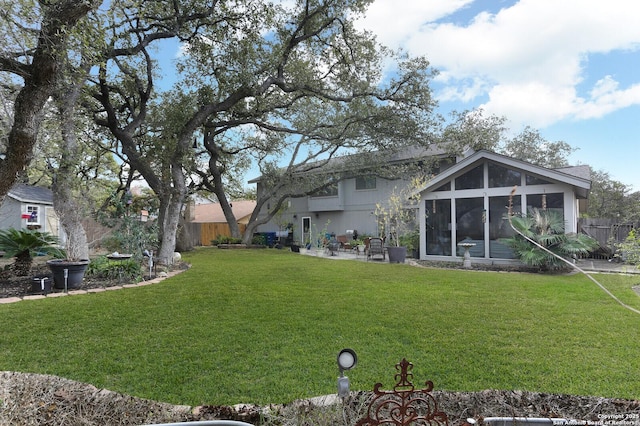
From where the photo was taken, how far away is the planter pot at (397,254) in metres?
11.3

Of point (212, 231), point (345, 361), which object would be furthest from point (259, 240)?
point (345, 361)

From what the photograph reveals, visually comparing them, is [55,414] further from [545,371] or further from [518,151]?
[518,151]

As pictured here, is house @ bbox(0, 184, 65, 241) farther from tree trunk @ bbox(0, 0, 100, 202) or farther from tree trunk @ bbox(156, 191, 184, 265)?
tree trunk @ bbox(0, 0, 100, 202)

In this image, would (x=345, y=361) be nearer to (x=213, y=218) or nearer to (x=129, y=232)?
(x=129, y=232)

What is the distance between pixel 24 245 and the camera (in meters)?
7.40

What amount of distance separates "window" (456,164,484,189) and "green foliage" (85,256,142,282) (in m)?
9.95

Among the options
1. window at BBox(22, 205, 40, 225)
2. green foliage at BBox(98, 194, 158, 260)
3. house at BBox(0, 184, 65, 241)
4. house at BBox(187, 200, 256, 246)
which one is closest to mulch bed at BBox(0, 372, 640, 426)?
green foliage at BBox(98, 194, 158, 260)

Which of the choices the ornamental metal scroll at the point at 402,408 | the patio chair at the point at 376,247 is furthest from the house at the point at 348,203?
the ornamental metal scroll at the point at 402,408

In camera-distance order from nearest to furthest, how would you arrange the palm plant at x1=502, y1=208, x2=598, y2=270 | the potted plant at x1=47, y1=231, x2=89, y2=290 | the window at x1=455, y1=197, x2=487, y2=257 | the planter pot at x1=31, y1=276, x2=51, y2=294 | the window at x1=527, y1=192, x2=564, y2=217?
the planter pot at x1=31, y1=276, x2=51, y2=294, the potted plant at x1=47, y1=231, x2=89, y2=290, the palm plant at x1=502, y1=208, x2=598, y2=270, the window at x1=527, y1=192, x2=564, y2=217, the window at x1=455, y1=197, x2=487, y2=257

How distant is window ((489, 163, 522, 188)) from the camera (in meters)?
10.3

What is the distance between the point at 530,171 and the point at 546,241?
7.31 ft

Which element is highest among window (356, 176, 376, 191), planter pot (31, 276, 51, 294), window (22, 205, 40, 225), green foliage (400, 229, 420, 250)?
window (356, 176, 376, 191)

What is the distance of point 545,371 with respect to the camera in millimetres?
3064

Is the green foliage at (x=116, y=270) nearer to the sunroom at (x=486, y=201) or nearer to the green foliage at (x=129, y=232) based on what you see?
the green foliage at (x=129, y=232)
